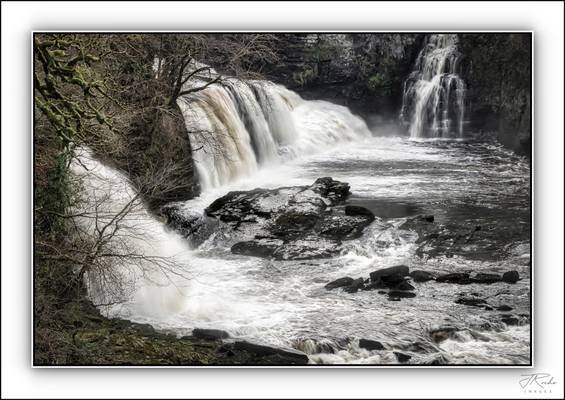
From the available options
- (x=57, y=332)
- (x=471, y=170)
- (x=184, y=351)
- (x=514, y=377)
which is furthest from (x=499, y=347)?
(x=57, y=332)

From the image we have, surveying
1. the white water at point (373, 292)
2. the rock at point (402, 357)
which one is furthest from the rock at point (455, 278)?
the rock at point (402, 357)

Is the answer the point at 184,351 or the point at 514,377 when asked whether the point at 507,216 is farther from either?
the point at 184,351

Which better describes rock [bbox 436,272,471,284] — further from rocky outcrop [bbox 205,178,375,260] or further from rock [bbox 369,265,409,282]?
rocky outcrop [bbox 205,178,375,260]

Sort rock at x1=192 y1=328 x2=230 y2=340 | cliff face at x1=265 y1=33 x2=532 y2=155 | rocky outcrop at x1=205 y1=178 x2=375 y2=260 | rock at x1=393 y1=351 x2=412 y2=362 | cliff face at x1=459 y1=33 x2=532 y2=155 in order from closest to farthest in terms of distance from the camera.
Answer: rock at x1=393 y1=351 x2=412 y2=362 < rock at x1=192 y1=328 x2=230 y2=340 < cliff face at x1=459 y1=33 x2=532 y2=155 < cliff face at x1=265 y1=33 x2=532 y2=155 < rocky outcrop at x1=205 y1=178 x2=375 y2=260

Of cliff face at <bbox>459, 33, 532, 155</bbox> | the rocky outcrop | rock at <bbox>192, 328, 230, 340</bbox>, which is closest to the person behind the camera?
rock at <bbox>192, 328, 230, 340</bbox>

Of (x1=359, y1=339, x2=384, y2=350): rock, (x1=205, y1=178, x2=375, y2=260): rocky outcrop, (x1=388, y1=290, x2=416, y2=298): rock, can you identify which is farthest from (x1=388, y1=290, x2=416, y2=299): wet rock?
(x1=205, y1=178, x2=375, y2=260): rocky outcrop

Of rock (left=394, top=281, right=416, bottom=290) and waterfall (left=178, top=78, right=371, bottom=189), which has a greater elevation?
waterfall (left=178, top=78, right=371, bottom=189)
